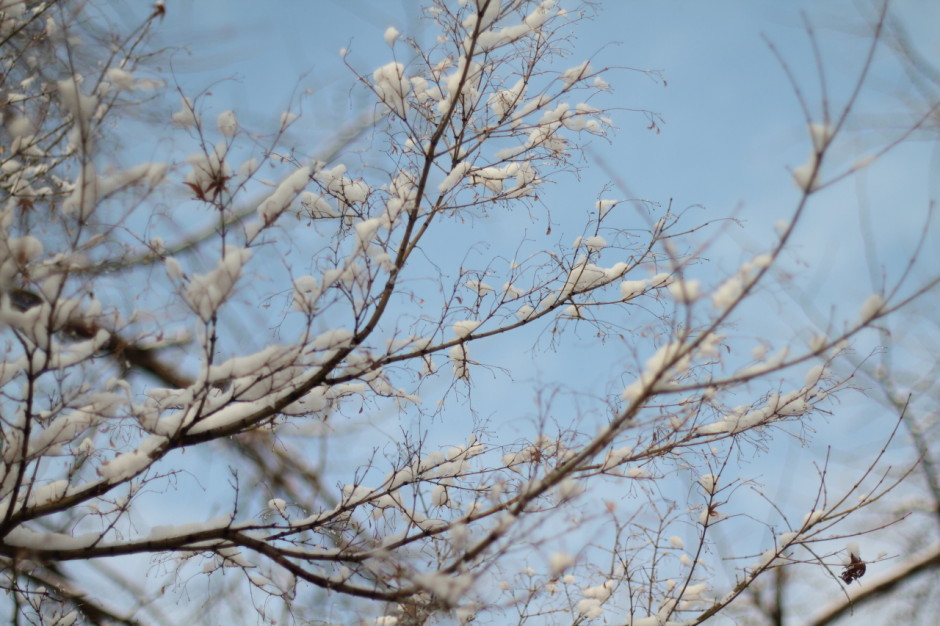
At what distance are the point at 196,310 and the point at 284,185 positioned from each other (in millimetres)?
547

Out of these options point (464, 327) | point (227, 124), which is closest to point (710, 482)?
point (464, 327)

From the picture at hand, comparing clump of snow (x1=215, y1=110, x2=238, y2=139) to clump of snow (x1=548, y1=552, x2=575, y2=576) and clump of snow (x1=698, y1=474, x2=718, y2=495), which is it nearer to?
clump of snow (x1=548, y1=552, x2=575, y2=576)

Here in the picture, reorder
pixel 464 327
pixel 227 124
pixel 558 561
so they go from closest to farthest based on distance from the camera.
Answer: pixel 558 561, pixel 227 124, pixel 464 327

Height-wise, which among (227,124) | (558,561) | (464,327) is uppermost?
(227,124)

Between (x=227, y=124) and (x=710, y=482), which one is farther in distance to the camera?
(x=710, y=482)

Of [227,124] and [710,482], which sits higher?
[227,124]

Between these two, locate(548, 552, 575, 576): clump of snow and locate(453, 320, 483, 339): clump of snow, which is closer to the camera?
locate(548, 552, 575, 576): clump of snow

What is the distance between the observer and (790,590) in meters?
4.84

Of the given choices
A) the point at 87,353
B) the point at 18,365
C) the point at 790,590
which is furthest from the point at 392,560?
the point at 790,590

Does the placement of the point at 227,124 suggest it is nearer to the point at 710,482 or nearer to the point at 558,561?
the point at 558,561

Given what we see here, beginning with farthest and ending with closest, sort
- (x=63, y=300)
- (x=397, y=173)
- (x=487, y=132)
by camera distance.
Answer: (x=397, y=173), (x=487, y=132), (x=63, y=300)

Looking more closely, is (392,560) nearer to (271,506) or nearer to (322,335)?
(322,335)

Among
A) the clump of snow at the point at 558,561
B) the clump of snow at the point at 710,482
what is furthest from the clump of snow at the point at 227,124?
the clump of snow at the point at 710,482

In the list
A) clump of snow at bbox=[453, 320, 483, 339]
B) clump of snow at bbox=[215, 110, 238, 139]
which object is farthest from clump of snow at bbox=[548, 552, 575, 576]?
clump of snow at bbox=[215, 110, 238, 139]
